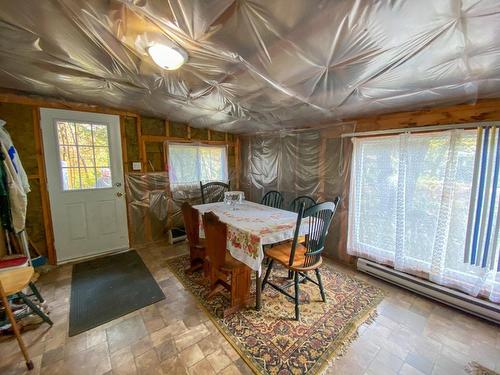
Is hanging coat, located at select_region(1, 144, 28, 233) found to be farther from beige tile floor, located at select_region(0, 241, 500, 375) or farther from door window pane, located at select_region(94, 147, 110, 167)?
door window pane, located at select_region(94, 147, 110, 167)

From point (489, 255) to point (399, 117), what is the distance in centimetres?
154

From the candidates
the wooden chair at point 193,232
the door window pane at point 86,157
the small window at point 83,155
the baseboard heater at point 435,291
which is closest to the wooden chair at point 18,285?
the wooden chair at point 193,232

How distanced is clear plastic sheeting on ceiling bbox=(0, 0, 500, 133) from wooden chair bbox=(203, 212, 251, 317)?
3.98 feet

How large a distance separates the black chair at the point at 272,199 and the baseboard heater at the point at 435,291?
1359mm

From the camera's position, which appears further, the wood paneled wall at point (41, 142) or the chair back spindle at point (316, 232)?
the wood paneled wall at point (41, 142)

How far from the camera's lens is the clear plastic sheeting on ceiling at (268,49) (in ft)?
3.07

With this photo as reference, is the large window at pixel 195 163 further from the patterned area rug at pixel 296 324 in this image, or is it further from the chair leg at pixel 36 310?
the chair leg at pixel 36 310

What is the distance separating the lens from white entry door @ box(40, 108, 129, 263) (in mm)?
2662

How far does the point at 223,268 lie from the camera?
1.84 metres

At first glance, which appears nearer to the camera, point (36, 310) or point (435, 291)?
point (36, 310)

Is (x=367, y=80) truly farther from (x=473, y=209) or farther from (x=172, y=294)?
(x=172, y=294)

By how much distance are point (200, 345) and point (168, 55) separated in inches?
82.2

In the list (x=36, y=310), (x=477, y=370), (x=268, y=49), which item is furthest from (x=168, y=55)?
(x=477, y=370)

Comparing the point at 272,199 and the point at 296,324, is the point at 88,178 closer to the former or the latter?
the point at 272,199
